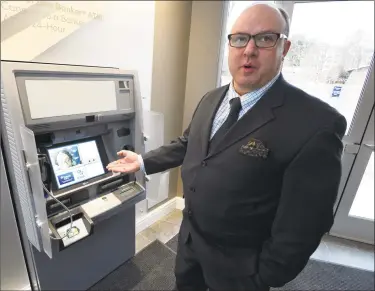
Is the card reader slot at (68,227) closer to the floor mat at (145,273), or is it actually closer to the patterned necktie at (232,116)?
the floor mat at (145,273)

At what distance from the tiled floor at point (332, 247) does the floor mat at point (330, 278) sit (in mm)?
86

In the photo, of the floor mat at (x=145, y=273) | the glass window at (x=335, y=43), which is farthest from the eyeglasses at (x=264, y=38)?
the floor mat at (x=145, y=273)

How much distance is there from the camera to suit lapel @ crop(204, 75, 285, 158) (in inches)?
30.4

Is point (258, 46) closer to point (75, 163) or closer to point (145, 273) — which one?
point (75, 163)

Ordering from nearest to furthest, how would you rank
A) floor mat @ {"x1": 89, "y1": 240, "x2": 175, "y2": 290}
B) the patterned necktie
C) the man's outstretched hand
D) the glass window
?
the patterned necktie
the man's outstretched hand
floor mat @ {"x1": 89, "y1": 240, "x2": 175, "y2": 290}
the glass window


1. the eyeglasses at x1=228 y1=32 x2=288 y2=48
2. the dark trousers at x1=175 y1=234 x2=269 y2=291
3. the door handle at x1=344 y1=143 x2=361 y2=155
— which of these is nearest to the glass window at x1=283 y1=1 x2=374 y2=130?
the door handle at x1=344 y1=143 x2=361 y2=155

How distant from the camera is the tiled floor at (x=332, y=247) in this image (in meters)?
2.01

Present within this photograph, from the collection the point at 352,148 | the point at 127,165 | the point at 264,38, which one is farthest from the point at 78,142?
the point at 352,148

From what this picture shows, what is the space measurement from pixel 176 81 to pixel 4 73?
1.41 metres

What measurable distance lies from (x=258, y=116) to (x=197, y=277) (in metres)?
0.81

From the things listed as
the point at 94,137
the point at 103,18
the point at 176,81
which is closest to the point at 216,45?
the point at 176,81

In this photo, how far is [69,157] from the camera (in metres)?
1.20

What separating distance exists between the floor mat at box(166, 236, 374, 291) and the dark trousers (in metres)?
0.89

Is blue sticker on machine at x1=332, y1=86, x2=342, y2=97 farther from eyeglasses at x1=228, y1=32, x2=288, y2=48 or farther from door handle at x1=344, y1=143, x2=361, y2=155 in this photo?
eyeglasses at x1=228, y1=32, x2=288, y2=48
